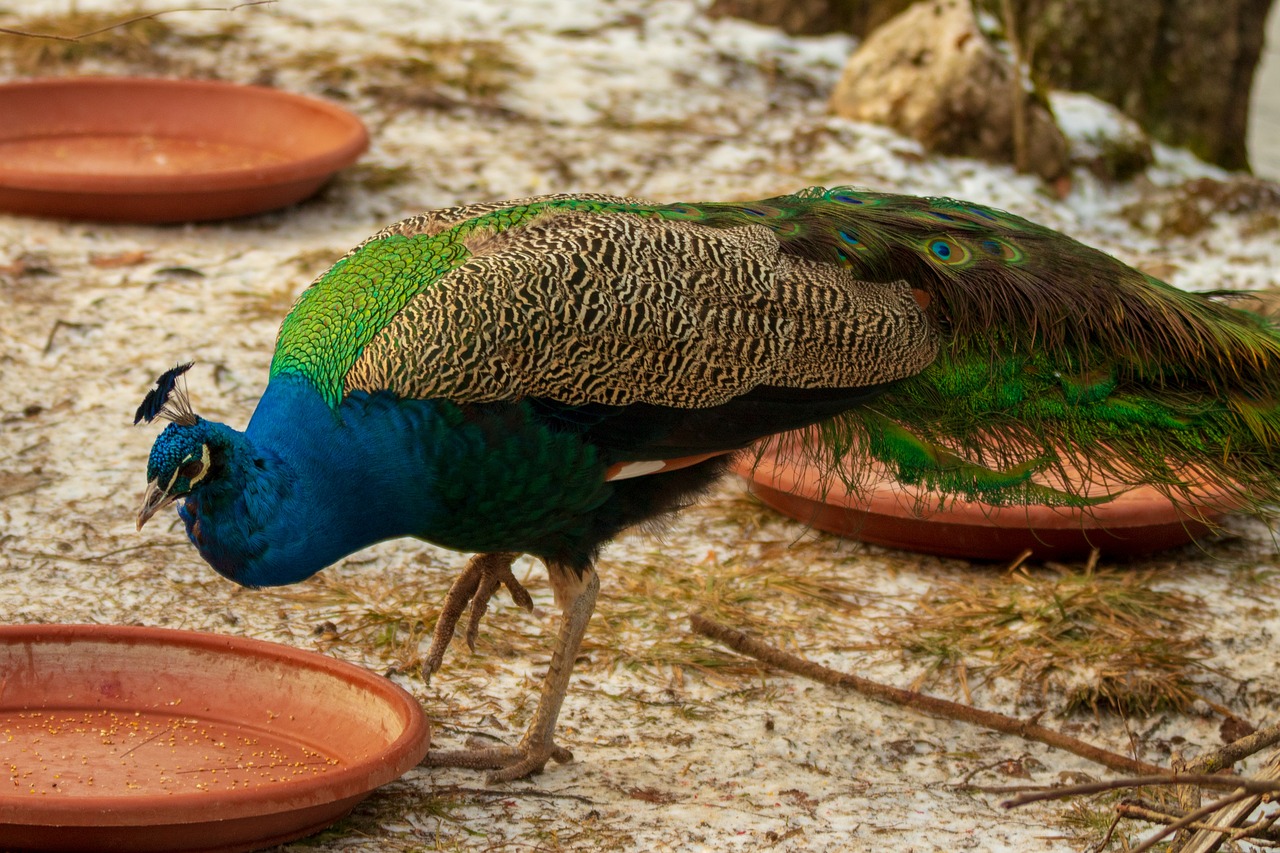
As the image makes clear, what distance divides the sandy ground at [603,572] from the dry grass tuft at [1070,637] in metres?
0.04

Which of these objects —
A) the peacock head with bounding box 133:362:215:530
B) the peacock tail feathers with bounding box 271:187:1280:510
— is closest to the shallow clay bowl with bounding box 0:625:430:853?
the peacock head with bounding box 133:362:215:530

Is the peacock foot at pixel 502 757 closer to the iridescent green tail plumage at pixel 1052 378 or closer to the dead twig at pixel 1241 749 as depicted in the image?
the iridescent green tail plumage at pixel 1052 378

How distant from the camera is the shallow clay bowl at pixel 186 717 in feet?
8.59

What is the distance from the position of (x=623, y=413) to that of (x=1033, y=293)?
3.11 feet

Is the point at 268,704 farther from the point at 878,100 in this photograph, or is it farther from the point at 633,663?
the point at 878,100

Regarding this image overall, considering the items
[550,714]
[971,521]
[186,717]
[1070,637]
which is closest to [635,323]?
[550,714]

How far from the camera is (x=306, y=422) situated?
2674 millimetres

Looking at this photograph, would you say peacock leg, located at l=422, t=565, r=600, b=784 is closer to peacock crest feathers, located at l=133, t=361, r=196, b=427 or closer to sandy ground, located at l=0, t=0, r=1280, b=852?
sandy ground, located at l=0, t=0, r=1280, b=852

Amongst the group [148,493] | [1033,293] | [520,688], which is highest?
[1033,293]

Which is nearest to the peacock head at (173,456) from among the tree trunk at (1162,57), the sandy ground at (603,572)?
the sandy ground at (603,572)

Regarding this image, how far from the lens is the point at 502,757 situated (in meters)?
2.98

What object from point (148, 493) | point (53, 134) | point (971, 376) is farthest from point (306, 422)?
point (53, 134)

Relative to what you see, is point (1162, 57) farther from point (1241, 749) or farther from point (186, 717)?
point (186, 717)

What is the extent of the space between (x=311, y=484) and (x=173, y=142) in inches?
149
